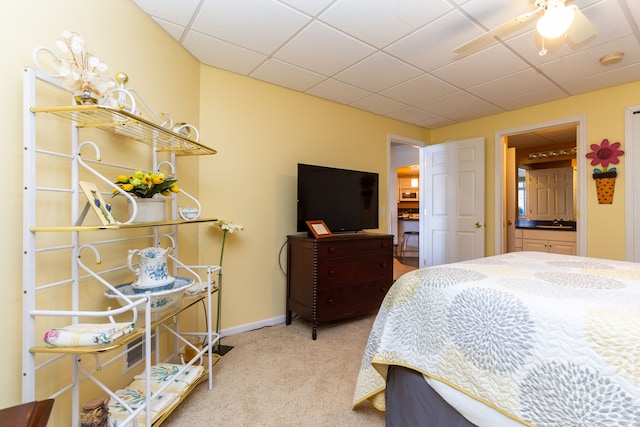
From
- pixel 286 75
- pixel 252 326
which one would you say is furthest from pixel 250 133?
pixel 252 326

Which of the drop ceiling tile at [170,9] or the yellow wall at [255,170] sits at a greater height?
the drop ceiling tile at [170,9]

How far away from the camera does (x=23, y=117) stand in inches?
43.5

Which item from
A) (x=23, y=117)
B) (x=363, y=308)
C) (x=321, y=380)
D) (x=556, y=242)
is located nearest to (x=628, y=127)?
(x=556, y=242)

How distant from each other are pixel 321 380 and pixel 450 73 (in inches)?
110

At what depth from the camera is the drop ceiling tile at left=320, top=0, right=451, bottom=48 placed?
68.7 inches

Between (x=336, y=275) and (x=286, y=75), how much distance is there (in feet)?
6.36

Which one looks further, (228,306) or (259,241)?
(259,241)

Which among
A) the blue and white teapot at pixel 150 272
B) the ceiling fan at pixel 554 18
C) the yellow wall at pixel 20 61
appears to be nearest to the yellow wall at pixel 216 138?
the yellow wall at pixel 20 61

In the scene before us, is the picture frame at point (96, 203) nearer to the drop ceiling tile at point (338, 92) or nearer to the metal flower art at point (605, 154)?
the drop ceiling tile at point (338, 92)

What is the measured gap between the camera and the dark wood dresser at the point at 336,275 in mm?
2527

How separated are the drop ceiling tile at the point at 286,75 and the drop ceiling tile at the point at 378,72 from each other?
0.91 feet

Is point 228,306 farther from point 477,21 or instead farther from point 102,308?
point 477,21

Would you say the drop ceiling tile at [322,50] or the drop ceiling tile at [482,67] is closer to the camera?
the drop ceiling tile at [322,50]

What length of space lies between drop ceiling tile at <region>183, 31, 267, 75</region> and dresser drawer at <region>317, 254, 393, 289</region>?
184cm
